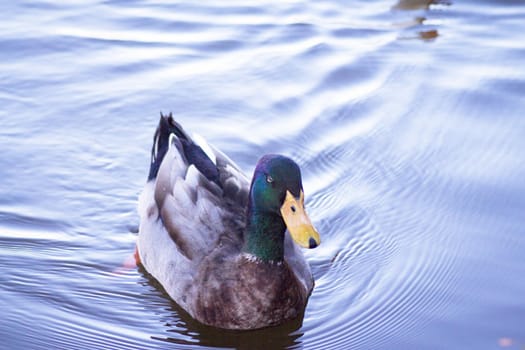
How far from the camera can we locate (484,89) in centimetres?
852

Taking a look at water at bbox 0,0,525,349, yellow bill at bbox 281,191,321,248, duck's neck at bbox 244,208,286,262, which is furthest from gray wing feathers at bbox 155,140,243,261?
yellow bill at bbox 281,191,321,248

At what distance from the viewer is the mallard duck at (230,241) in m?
5.18

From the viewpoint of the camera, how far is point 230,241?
5.57 m

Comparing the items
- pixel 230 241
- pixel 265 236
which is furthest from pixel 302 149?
pixel 265 236

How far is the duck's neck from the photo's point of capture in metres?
5.33

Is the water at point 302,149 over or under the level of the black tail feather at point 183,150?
under

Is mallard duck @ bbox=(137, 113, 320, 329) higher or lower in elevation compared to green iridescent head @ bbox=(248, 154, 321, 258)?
lower

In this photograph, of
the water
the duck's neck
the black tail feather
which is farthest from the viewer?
the black tail feather

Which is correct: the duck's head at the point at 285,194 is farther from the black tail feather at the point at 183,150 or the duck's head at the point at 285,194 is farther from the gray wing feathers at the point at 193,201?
the black tail feather at the point at 183,150

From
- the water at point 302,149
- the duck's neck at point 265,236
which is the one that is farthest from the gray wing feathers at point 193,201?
the water at point 302,149

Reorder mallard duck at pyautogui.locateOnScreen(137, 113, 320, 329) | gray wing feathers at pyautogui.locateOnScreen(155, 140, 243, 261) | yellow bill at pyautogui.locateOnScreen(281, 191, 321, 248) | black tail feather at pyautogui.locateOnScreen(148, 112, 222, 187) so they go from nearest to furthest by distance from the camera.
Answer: yellow bill at pyautogui.locateOnScreen(281, 191, 321, 248) < mallard duck at pyautogui.locateOnScreen(137, 113, 320, 329) < gray wing feathers at pyautogui.locateOnScreen(155, 140, 243, 261) < black tail feather at pyautogui.locateOnScreen(148, 112, 222, 187)

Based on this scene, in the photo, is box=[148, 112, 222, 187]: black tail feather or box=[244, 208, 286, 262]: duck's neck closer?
box=[244, 208, 286, 262]: duck's neck

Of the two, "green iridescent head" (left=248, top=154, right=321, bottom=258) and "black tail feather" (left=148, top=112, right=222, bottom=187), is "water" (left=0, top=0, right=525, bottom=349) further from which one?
"green iridescent head" (left=248, top=154, right=321, bottom=258)

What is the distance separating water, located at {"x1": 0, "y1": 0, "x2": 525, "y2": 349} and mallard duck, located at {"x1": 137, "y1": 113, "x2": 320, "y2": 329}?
0.13 m
